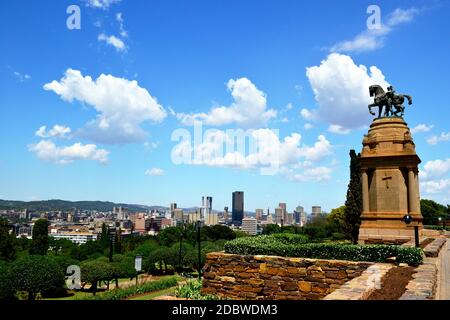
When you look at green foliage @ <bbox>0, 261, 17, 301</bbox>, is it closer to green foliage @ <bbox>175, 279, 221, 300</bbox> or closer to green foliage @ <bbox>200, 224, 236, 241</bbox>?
green foliage @ <bbox>175, 279, 221, 300</bbox>

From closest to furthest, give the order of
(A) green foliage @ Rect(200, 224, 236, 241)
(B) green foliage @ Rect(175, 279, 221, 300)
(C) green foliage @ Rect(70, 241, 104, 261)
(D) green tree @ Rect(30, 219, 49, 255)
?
(B) green foliage @ Rect(175, 279, 221, 300) < (D) green tree @ Rect(30, 219, 49, 255) < (C) green foliage @ Rect(70, 241, 104, 261) < (A) green foliage @ Rect(200, 224, 236, 241)

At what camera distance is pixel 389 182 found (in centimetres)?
1947

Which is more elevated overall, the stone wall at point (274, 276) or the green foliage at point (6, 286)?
the stone wall at point (274, 276)

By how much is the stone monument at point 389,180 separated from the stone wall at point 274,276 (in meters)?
9.70

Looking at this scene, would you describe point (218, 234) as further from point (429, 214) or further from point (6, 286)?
point (6, 286)

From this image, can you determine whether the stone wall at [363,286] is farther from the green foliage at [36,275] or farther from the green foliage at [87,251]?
the green foliage at [87,251]

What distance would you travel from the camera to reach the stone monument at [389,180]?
19000 millimetres

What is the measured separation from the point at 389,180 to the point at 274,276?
11564mm

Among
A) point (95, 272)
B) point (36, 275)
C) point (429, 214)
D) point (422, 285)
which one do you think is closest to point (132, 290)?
point (95, 272)

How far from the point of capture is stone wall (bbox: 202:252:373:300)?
9.97 m

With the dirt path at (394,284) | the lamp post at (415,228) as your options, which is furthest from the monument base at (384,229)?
the dirt path at (394,284)

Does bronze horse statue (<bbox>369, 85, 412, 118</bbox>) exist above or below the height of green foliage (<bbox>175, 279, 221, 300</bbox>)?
above

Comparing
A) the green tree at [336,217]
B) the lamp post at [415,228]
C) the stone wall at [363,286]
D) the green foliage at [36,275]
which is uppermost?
the lamp post at [415,228]

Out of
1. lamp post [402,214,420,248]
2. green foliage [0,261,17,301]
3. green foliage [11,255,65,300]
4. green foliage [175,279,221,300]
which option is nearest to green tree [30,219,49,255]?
green foliage [11,255,65,300]
